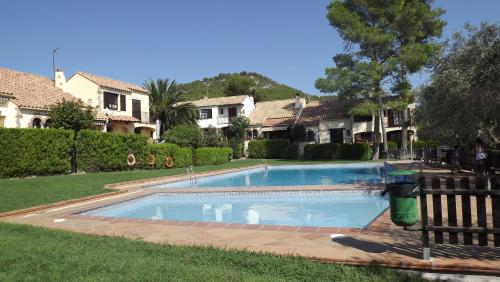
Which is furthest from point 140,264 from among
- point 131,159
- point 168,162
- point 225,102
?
point 225,102

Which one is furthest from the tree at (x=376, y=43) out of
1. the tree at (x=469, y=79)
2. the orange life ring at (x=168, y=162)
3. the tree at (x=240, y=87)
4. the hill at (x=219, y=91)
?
the tree at (x=240, y=87)

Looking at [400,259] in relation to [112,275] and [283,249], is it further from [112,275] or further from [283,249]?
[112,275]

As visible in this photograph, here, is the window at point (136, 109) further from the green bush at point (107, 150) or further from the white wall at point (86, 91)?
the green bush at point (107, 150)

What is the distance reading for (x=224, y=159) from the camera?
34.4 m

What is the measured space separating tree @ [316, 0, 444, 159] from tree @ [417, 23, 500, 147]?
725 inches

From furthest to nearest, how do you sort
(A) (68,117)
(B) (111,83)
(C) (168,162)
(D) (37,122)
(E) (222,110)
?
(E) (222,110) → (B) (111,83) → (C) (168,162) → (D) (37,122) → (A) (68,117)

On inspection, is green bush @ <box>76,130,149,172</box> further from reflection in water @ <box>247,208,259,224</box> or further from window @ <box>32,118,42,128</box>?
reflection in water @ <box>247,208,259,224</box>

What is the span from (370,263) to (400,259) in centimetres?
40

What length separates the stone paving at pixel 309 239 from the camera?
4848mm

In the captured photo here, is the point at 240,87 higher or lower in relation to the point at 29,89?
higher

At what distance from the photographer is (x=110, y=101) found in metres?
35.2

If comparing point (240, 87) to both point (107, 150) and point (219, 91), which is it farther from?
point (107, 150)

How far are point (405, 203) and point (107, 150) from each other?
2131cm

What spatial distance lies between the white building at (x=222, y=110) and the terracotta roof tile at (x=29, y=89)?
1972 centimetres
